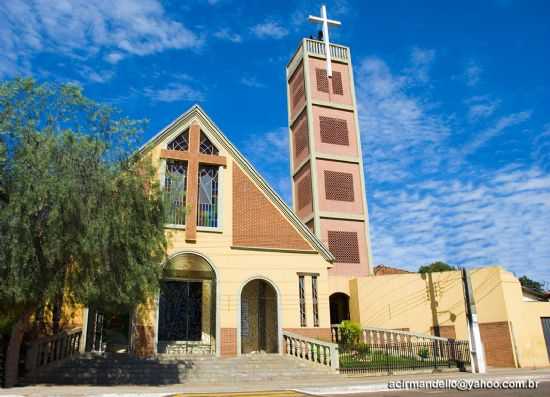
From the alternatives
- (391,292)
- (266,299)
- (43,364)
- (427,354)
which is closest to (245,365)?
(266,299)

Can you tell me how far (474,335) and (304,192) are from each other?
60.9 feet

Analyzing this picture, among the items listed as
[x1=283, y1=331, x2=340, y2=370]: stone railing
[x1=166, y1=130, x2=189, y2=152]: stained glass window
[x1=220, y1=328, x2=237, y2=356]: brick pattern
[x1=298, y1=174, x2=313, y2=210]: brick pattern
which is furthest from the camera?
[x1=298, y1=174, x2=313, y2=210]: brick pattern

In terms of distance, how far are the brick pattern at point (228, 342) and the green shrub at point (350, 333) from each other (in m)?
6.59

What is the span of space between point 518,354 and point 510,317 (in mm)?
1539

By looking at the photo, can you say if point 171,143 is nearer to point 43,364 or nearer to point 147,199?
point 147,199

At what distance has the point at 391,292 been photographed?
2428 centimetres

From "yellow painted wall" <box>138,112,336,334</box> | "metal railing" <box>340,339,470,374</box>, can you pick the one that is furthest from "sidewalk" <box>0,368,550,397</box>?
"yellow painted wall" <box>138,112,336,334</box>

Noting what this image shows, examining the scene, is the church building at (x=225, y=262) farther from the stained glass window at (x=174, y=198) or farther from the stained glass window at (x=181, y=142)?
the stained glass window at (x=174, y=198)

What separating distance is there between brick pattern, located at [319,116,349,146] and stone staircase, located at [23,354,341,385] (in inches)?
820

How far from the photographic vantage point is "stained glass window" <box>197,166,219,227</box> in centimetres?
1933

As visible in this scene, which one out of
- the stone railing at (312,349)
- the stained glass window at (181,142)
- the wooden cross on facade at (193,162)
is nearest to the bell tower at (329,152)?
the stone railing at (312,349)

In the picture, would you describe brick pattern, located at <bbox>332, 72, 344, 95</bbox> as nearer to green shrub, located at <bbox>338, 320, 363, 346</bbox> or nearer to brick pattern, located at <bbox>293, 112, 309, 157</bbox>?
brick pattern, located at <bbox>293, 112, 309, 157</bbox>

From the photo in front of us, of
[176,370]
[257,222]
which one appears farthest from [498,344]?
[176,370]

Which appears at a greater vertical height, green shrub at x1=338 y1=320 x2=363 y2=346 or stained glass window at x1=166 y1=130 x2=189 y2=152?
stained glass window at x1=166 y1=130 x2=189 y2=152
